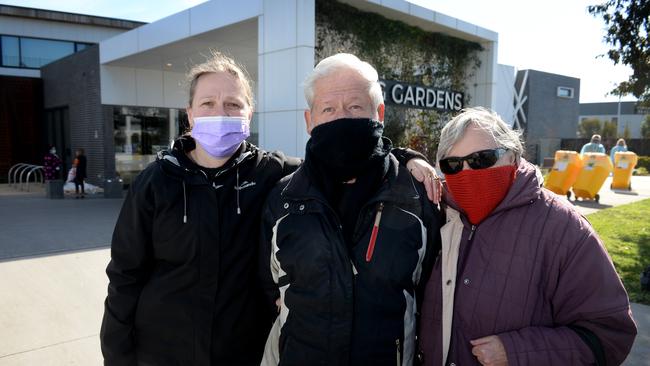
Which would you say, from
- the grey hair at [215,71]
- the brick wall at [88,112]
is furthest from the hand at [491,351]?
the brick wall at [88,112]

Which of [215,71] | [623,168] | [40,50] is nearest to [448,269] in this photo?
[215,71]

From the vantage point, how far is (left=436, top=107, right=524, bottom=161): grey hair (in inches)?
69.7

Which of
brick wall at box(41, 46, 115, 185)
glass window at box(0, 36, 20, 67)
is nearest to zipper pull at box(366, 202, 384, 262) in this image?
brick wall at box(41, 46, 115, 185)

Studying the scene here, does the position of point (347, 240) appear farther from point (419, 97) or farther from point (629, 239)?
point (419, 97)

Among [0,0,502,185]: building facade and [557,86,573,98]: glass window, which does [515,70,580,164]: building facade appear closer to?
[557,86,573,98]: glass window

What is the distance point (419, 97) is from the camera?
9.95m

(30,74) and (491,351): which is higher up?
(30,74)

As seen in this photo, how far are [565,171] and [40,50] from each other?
69.8 ft

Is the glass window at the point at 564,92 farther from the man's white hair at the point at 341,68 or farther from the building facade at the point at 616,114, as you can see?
the man's white hair at the point at 341,68

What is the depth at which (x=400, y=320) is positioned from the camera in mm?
1752

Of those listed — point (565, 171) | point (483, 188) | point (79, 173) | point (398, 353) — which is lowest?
point (79, 173)

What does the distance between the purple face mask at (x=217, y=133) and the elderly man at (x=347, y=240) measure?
1.29 feet

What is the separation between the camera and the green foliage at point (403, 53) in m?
8.42

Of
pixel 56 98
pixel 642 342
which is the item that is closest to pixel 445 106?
pixel 642 342
